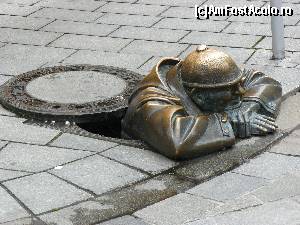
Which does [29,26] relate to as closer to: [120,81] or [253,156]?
[120,81]

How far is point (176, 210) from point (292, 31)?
4.35m

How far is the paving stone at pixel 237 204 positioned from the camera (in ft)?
16.3

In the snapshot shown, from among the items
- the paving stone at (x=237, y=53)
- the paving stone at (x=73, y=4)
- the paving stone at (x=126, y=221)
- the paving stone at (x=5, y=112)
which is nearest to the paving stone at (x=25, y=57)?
the paving stone at (x=5, y=112)

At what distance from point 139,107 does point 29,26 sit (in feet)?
12.2

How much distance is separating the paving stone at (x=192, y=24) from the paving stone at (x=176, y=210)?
4116 mm

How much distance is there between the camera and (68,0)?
1052 cm

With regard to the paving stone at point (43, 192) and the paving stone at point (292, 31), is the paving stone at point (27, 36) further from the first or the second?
the paving stone at point (43, 192)

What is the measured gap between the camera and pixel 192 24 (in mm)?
9172

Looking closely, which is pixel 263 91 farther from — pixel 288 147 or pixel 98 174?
pixel 98 174

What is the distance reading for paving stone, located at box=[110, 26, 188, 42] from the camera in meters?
8.70

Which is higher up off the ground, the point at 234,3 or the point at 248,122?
the point at 248,122

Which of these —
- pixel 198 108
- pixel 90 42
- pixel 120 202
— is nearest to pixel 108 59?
pixel 90 42

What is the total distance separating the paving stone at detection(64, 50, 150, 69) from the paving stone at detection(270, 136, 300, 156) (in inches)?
88.8

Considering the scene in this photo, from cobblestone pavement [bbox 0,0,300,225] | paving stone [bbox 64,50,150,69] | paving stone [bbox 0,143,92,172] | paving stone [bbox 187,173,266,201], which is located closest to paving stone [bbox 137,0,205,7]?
cobblestone pavement [bbox 0,0,300,225]
